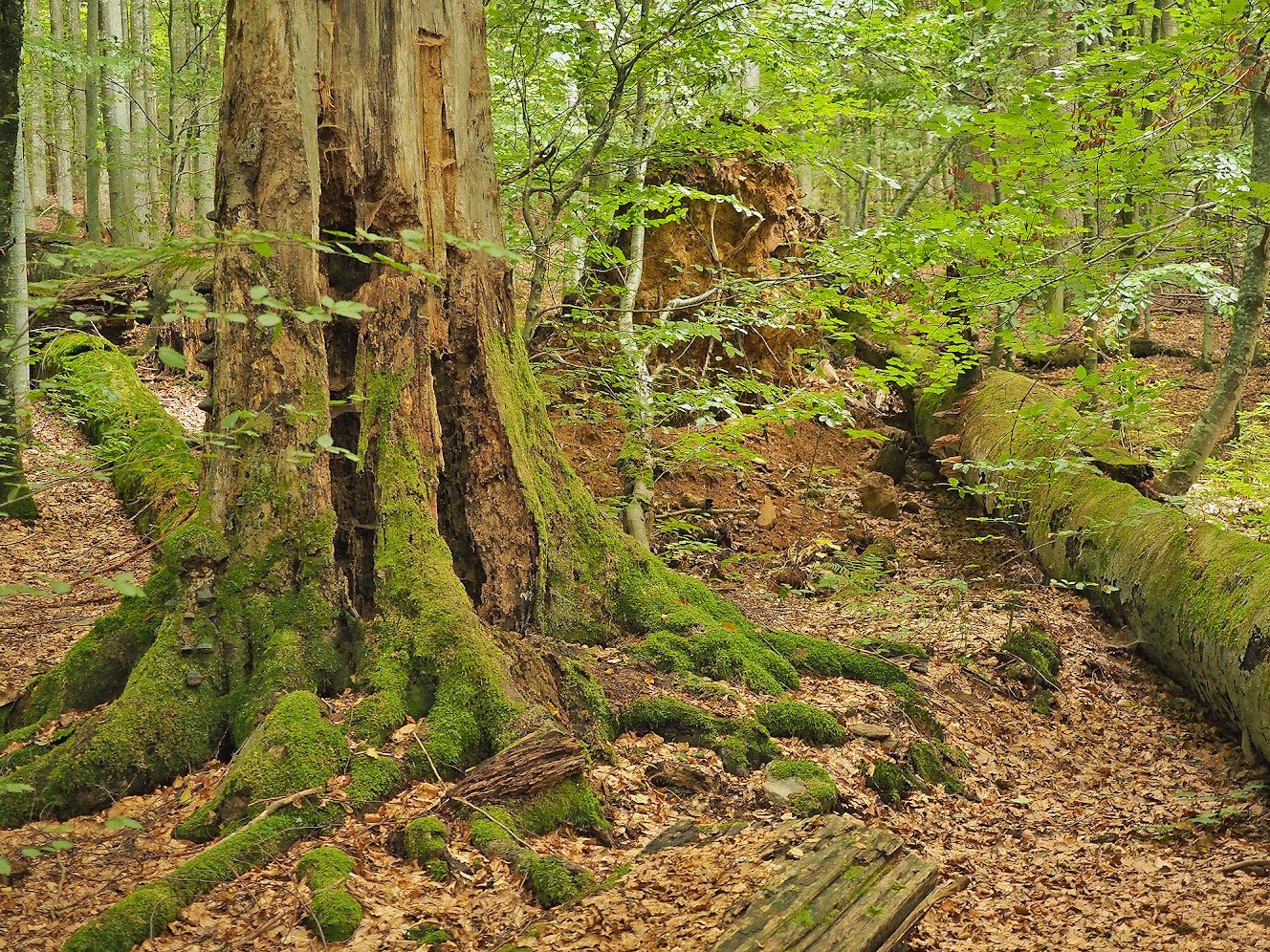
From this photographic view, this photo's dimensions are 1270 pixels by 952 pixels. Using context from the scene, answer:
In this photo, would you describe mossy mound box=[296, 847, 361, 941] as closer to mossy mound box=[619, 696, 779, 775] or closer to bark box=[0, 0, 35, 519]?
mossy mound box=[619, 696, 779, 775]

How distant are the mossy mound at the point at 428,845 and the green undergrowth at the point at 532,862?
0.15 m

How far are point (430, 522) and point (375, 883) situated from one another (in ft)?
6.42

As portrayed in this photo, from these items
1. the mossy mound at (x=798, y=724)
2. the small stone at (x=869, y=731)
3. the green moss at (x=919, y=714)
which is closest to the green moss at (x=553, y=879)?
the mossy mound at (x=798, y=724)

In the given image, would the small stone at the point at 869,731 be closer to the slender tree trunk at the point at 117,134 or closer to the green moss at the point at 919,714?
the green moss at the point at 919,714

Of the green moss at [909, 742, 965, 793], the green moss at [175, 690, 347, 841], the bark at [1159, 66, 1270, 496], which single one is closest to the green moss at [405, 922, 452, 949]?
the green moss at [175, 690, 347, 841]

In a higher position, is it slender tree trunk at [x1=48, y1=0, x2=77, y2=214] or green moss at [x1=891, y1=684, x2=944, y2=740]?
slender tree trunk at [x1=48, y1=0, x2=77, y2=214]

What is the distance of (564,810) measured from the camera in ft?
13.4

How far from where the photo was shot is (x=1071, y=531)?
8672mm

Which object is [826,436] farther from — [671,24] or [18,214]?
[18,214]

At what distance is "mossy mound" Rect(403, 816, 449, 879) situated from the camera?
359cm

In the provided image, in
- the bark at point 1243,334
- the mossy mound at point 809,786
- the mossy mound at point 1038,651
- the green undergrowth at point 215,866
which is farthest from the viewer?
the bark at point 1243,334

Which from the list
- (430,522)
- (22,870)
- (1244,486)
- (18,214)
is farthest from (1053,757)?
(18,214)

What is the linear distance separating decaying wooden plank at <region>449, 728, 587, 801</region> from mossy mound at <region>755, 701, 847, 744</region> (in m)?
1.65

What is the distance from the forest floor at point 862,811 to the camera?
333cm
